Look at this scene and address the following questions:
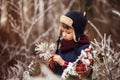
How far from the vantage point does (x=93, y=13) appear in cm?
1249

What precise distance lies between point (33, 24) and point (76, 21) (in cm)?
326

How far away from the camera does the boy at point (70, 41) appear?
509 cm

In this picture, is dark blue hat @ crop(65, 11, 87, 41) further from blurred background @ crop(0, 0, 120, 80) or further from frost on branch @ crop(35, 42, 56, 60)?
blurred background @ crop(0, 0, 120, 80)

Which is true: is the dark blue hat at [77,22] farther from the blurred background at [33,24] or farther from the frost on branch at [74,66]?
the blurred background at [33,24]

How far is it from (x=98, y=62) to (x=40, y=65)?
60 centimetres

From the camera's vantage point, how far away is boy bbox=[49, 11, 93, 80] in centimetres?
509

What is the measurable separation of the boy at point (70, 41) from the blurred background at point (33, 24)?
1.17m

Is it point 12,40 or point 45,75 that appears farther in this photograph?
point 12,40

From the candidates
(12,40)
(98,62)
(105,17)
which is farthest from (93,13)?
(98,62)

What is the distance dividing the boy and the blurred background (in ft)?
3.84

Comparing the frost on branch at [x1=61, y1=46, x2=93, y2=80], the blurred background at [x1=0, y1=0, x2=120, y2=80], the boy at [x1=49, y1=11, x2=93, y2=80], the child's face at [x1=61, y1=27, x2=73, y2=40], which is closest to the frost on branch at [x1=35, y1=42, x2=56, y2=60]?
the boy at [x1=49, y1=11, x2=93, y2=80]

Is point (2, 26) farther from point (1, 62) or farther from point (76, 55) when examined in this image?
point (76, 55)

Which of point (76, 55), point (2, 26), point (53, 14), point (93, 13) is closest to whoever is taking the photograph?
point (76, 55)

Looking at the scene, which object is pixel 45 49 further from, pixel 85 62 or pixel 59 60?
pixel 85 62
